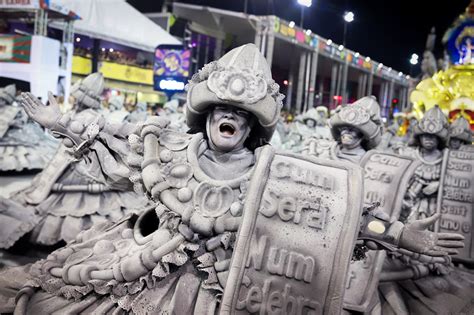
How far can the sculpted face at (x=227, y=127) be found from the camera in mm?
2402

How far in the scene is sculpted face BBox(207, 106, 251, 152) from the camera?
2.40 metres

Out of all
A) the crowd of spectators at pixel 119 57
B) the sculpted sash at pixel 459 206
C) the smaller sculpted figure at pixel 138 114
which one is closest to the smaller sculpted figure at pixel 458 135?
the sculpted sash at pixel 459 206

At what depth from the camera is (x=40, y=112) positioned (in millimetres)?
2928

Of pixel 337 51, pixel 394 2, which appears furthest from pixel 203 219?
pixel 337 51

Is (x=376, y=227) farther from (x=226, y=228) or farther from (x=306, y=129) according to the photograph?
(x=306, y=129)

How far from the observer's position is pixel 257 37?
8.84 metres

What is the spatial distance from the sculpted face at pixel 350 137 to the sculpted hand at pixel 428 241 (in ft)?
7.42

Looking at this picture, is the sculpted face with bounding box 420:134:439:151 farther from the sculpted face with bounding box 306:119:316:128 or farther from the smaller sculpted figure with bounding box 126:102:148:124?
the smaller sculpted figure with bounding box 126:102:148:124

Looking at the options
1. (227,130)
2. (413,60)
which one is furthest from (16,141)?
(413,60)

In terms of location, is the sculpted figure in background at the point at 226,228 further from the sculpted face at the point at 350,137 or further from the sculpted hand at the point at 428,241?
the sculpted face at the point at 350,137

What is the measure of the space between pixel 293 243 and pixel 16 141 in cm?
791

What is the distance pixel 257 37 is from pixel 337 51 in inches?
299

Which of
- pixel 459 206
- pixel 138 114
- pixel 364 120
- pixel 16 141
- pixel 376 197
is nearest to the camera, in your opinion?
pixel 376 197

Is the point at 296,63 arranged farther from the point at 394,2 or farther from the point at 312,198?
the point at 312,198
